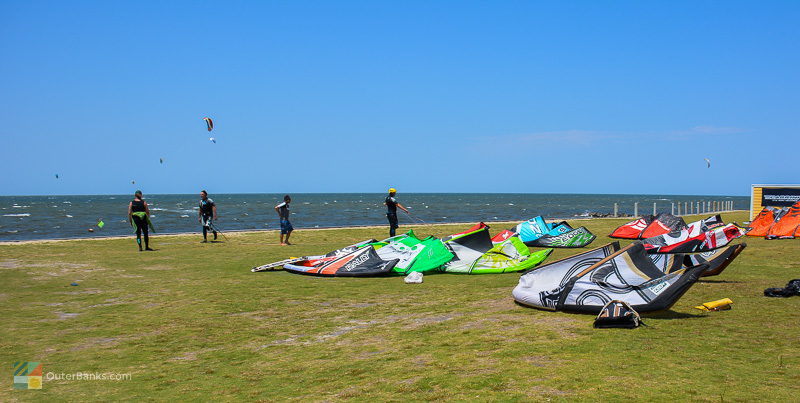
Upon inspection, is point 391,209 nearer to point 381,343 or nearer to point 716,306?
point 716,306

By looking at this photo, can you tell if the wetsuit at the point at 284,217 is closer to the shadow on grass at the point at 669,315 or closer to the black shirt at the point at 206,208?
the black shirt at the point at 206,208

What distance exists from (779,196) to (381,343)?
28111mm

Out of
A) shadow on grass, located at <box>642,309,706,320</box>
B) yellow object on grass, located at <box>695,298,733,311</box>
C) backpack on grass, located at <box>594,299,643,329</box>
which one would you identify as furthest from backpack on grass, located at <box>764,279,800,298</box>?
backpack on grass, located at <box>594,299,643,329</box>

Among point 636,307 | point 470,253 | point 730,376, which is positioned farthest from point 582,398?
point 470,253

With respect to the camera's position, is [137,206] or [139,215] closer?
[137,206]

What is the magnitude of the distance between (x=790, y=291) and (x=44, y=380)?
946 cm

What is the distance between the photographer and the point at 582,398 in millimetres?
4461

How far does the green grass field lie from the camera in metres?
4.96

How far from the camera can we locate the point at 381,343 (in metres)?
6.69

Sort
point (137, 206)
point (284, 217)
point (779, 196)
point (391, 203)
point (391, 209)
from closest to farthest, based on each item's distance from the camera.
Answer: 1. point (137, 206)
2. point (391, 203)
3. point (391, 209)
4. point (284, 217)
5. point (779, 196)

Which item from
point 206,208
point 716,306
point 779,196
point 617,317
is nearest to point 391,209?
point 206,208

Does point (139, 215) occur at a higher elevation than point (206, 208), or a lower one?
lower

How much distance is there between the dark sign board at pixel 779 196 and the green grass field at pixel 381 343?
1878 centimetres

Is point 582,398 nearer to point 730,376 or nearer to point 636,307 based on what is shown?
point 730,376
